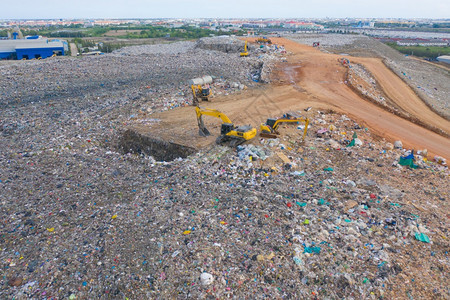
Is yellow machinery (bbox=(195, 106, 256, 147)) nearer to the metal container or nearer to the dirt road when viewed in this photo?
the dirt road

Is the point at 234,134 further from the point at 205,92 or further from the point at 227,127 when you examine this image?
the point at 205,92

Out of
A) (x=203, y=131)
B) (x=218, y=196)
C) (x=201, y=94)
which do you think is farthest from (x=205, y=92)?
(x=218, y=196)

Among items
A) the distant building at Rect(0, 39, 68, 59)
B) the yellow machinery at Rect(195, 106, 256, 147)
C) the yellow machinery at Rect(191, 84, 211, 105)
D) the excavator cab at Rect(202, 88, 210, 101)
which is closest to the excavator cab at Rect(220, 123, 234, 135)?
the yellow machinery at Rect(195, 106, 256, 147)

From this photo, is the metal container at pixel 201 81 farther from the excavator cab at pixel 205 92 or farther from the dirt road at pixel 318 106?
the dirt road at pixel 318 106

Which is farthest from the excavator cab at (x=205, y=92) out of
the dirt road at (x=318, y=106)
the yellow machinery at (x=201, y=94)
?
the dirt road at (x=318, y=106)

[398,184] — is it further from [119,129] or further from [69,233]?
[119,129]

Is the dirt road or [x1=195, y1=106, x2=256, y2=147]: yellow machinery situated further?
the dirt road
